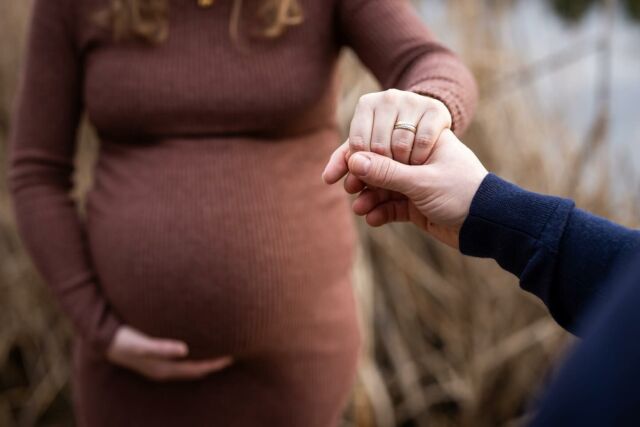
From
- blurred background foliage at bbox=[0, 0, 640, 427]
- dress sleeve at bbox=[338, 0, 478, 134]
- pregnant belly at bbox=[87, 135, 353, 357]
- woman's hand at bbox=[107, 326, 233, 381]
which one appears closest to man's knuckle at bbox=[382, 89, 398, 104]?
dress sleeve at bbox=[338, 0, 478, 134]

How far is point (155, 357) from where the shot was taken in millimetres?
923

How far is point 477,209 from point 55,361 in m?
1.65

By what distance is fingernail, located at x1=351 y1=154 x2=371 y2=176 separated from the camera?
657mm

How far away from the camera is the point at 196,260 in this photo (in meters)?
0.90

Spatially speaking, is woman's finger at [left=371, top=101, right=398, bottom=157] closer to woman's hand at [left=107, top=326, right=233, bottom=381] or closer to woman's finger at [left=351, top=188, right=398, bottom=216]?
woman's finger at [left=351, top=188, right=398, bottom=216]

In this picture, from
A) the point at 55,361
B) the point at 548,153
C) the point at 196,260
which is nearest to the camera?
the point at 196,260

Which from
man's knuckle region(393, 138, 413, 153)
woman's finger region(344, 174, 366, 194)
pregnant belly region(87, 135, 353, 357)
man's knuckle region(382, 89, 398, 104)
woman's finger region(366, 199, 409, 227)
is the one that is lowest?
pregnant belly region(87, 135, 353, 357)

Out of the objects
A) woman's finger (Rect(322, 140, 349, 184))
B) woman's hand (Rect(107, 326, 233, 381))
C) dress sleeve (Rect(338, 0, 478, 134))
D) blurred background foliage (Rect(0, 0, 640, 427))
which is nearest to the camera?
woman's finger (Rect(322, 140, 349, 184))

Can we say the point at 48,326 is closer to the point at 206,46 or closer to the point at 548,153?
the point at 206,46

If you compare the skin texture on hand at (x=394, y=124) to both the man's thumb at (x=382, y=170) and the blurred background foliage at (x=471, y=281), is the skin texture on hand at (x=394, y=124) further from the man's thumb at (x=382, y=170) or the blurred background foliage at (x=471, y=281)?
the blurred background foliage at (x=471, y=281)

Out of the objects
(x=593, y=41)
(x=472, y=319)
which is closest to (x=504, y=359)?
(x=472, y=319)

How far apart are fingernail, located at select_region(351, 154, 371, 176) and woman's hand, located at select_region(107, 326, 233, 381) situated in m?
0.40

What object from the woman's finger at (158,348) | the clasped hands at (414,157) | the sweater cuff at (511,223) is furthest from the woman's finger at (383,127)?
the woman's finger at (158,348)

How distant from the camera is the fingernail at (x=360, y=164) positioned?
66 cm
